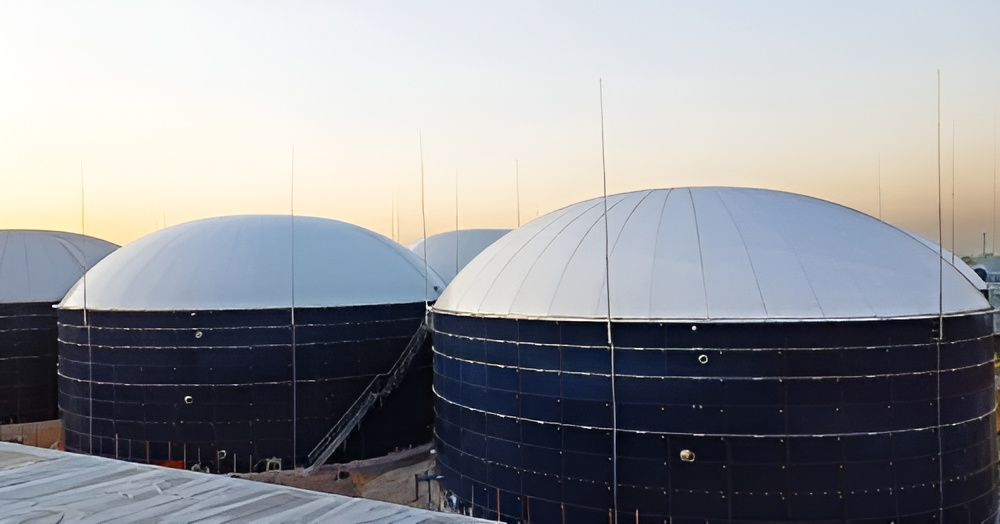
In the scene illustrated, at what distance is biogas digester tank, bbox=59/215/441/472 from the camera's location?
27062 mm

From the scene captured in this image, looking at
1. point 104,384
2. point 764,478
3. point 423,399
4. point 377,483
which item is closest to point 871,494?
point 764,478

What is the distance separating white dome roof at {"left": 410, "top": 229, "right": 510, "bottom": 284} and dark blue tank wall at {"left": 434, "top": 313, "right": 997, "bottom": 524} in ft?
131

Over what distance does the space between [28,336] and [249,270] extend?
16.5 metres

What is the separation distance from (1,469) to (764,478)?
17137mm

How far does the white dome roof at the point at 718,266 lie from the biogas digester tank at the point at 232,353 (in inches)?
335

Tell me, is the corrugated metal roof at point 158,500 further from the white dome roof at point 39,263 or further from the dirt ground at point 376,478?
the white dome roof at point 39,263

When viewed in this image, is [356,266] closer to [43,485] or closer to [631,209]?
[631,209]

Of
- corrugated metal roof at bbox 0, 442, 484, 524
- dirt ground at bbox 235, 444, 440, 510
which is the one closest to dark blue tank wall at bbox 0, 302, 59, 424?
dirt ground at bbox 235, 444, 440, 510

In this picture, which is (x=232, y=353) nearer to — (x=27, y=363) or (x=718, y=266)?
(x=27, y=363)

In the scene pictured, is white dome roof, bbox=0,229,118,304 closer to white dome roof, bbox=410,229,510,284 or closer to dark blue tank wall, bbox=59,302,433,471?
dark blue tank wall, bbox=59,302,433,471

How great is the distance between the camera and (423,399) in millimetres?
30500

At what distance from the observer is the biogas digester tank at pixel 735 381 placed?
15984mm

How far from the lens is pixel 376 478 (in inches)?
1040

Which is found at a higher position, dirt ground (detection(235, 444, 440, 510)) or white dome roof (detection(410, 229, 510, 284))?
white dome roof (detection(410, 229, 510, 284))
